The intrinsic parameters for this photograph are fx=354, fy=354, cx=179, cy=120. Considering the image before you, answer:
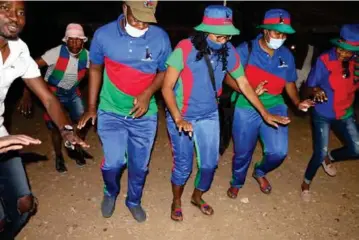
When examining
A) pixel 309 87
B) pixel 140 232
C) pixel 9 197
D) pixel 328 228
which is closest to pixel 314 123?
pixel 309 87

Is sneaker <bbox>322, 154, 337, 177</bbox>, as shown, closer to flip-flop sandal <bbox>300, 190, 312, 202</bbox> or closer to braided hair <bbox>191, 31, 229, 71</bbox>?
flip-flop sandal <bbox>300, 190, 312, 202</bbox>

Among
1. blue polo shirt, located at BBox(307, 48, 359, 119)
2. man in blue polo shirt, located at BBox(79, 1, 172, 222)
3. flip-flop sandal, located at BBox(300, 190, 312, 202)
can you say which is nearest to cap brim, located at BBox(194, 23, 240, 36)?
man in blue polo shirt, located at BBox(79, 1, 172, 222)

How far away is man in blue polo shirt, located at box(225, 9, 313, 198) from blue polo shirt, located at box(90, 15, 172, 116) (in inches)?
40.3

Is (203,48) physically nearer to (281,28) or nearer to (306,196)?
(281,28)

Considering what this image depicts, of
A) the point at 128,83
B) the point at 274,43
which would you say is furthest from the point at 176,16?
the point at 128,83

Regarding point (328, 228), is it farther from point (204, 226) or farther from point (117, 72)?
point (117, 72)

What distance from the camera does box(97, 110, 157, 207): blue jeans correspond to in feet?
12.7

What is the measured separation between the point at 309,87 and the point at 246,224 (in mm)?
1918

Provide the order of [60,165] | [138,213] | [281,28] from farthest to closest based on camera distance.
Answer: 1. [60,165]
2. [138,213]
3. [281,28]

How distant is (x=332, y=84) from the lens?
442 centimetres

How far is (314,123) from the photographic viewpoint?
4.69 meters

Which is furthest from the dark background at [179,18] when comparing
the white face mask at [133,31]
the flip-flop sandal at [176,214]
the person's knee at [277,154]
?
the person's knee at [277,154]

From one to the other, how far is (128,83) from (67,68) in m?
1.60

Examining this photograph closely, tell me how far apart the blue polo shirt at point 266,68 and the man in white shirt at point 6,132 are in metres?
2.17
